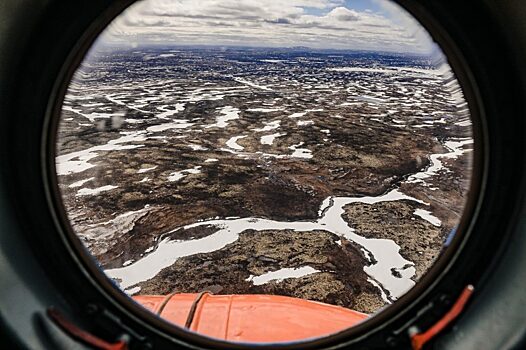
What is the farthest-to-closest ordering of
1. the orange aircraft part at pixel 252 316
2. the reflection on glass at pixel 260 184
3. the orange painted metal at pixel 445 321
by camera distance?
the reflection on glass at pixel 260 184 → the orange aircraft part at pixel 252 316 → the orange painted metal at pixel 445 321

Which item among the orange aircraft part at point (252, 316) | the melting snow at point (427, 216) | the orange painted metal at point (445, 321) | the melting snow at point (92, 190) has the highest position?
the orange painted metal at point (445, 321)

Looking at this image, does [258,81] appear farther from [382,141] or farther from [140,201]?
[140,201]

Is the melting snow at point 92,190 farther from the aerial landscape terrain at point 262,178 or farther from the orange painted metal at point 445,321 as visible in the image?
the orange painted metal at point 445,321

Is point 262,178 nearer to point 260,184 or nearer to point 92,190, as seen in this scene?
point 260,184

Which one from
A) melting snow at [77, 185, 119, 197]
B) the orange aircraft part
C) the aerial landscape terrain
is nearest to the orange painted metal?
the orange aircraft part

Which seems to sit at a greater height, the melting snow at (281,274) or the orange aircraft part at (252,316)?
the orange aircraft part at (252,316)

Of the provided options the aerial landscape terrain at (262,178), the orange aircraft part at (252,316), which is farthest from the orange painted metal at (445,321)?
the aerial landscape terrain at (262,178)

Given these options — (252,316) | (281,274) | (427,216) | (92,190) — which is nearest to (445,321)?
(252,316)

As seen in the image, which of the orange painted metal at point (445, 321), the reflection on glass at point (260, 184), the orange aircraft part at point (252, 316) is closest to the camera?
the orange painted metal at point (445, 321)
